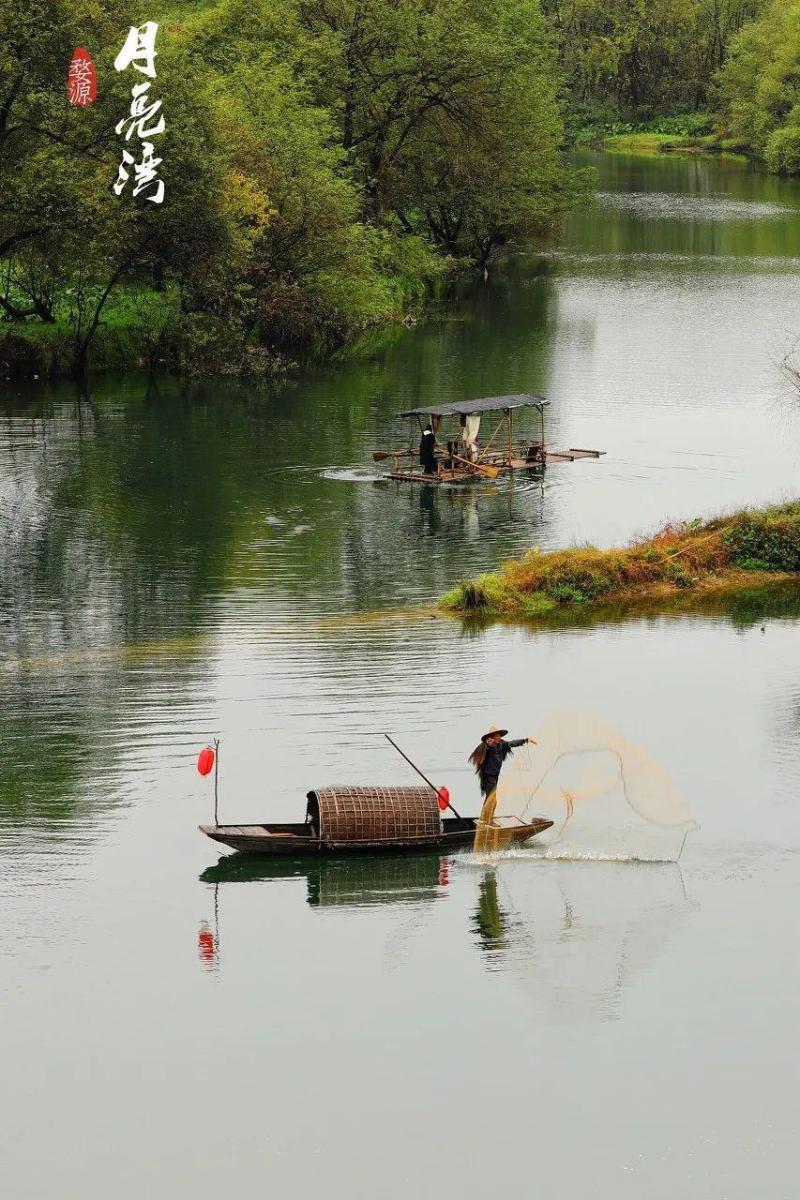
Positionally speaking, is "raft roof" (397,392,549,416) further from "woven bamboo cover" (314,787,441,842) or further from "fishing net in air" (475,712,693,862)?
"woven bamboo cover" (314,787,441,842)

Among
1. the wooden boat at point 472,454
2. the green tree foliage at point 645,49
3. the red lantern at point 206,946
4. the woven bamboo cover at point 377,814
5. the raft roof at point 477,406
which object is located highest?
the green tree foliage at point 645,49

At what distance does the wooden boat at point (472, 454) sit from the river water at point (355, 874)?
1.16 metres

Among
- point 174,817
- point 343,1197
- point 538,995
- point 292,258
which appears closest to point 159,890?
point 174,817

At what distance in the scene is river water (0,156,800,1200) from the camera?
74.2ft

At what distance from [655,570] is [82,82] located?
106 ft

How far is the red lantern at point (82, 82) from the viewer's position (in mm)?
65938

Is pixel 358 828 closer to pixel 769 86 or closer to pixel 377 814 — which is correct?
pixel 377 814

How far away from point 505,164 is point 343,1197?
82.0m

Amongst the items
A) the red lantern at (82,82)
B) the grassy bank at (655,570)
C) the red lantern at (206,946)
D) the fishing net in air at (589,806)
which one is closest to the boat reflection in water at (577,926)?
the fishing net in air at (589,806)

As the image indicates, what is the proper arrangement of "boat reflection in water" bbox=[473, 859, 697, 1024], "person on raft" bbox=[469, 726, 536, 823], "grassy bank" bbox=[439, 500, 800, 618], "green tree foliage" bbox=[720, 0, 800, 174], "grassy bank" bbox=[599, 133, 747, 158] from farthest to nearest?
1. "grassy bank" bbox=[599, 133, 747, 158]
2. "green tree foliage" bbox=[720, 0, 800, 174]
3. "grassy bank" bbox=[439, 500, 800, 618]
4. "person on raft" bbox=[469, 726, 536, 823]
5. "boat reflection in water" bbox=[473, 859, 697, 1024]

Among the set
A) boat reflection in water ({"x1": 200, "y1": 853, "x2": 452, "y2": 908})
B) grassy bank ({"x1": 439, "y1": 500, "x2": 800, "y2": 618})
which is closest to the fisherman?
grassy bank ({"x1": 439, "y1": 500, "x2": 800, "y2": 618})

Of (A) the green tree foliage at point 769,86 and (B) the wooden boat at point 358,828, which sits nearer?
(B) the wooden boat at point 358,828

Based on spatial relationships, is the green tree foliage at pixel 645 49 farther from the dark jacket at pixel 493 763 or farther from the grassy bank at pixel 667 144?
the dark jacket at pixel 493 763

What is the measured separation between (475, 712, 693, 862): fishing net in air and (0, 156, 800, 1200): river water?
1.67ft
